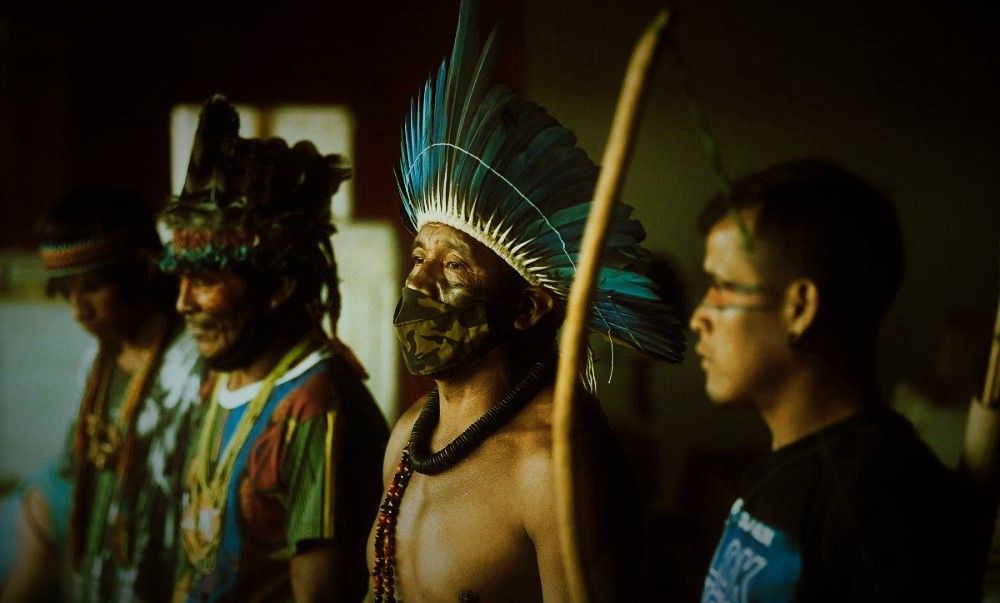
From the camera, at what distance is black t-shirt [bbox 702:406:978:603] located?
1.23m

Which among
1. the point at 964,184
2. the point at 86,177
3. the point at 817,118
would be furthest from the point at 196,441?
the point at 964,184

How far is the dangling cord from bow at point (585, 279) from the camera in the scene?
118 centimetres

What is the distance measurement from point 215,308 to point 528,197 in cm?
99

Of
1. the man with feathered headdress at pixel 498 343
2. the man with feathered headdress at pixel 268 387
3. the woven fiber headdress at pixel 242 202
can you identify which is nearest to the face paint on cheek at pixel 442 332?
the man with feathered headdress at pixel 498 343

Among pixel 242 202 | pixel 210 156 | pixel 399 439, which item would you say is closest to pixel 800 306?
pixel 399 439

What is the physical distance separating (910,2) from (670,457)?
4.64 feet

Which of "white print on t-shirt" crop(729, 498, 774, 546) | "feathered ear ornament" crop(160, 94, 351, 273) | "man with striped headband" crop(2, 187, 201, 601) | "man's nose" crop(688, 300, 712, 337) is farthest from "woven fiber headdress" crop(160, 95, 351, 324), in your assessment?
"white print on t-shirt" crop(729, 498, 774, 546)

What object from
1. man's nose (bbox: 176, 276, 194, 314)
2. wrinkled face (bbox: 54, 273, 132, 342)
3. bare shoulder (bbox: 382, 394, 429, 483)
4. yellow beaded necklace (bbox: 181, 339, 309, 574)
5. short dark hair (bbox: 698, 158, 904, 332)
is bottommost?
yellow beaded necklace (bbox: 181, 339, 309, 574)

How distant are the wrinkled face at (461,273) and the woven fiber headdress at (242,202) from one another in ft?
2.12

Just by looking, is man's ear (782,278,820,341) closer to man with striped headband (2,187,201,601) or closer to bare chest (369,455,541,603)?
bare chest (369,455,541,603)

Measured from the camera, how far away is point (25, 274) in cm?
363

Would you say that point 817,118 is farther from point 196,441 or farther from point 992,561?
point 196,441

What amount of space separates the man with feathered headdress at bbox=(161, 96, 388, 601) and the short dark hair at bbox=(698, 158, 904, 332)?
120 cm

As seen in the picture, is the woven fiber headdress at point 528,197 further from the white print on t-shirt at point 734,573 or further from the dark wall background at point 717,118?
the dark wall background at point 717,118
